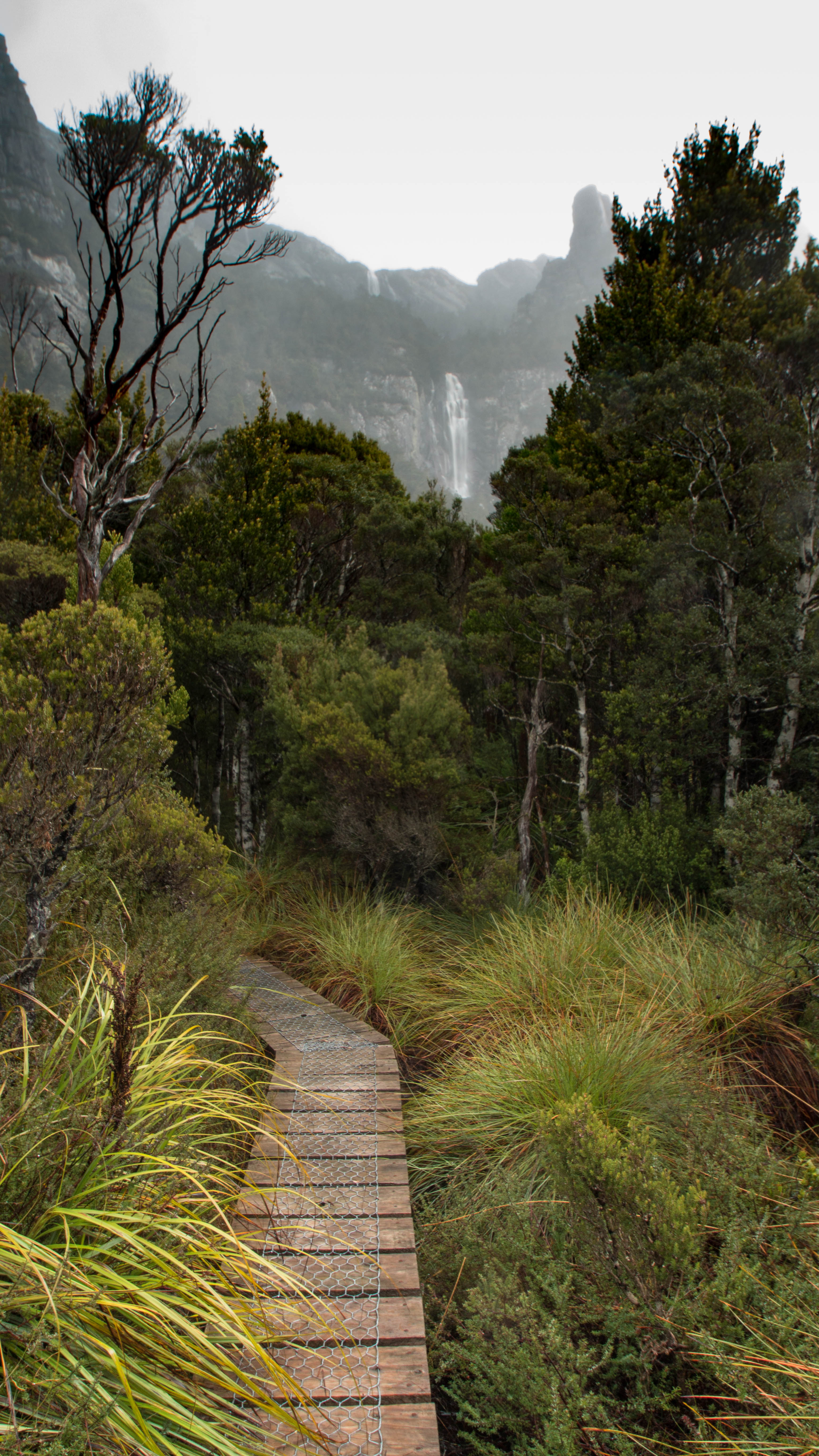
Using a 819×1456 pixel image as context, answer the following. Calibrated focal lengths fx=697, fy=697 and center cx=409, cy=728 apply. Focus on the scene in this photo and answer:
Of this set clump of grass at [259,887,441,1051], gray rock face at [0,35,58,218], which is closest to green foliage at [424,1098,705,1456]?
clump of grass at [259,887,441,1051]

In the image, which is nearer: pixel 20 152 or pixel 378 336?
pixel 20 152

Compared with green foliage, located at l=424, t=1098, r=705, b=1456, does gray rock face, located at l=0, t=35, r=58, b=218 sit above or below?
above

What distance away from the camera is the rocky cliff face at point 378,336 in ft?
168

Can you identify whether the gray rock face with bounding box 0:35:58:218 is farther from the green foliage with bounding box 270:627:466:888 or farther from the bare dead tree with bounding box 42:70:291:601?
the green foliage with bounding box 270:627:466:888

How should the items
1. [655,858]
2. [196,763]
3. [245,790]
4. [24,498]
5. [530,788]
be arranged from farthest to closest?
[196,763], [24,498], [245,790], [530,788], [655,858]

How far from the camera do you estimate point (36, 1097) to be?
1.81 metres

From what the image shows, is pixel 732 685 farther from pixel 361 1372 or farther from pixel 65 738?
pixel 361 1372

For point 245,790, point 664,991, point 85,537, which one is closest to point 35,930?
point 85,537

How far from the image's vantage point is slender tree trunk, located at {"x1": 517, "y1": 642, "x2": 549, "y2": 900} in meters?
7.48

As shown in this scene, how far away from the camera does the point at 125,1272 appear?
5.22ft

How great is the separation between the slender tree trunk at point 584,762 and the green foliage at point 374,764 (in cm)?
152

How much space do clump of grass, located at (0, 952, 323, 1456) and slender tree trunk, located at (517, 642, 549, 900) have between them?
17.4 feet

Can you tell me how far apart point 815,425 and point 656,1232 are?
23.7 feet

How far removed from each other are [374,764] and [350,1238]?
439 cm
